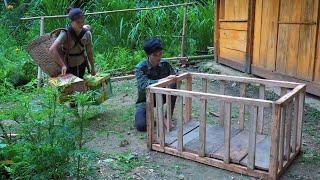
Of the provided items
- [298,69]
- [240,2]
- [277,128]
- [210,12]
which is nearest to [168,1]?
[210,12]

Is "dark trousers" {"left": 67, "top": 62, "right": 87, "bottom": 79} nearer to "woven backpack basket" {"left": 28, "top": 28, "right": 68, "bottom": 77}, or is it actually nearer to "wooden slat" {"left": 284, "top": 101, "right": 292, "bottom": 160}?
"woven backpack basket" {"left": 28, "top": 28, "right": 68, "bottom": 77}

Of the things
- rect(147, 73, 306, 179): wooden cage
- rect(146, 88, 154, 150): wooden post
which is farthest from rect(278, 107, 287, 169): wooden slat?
rect(146, 88, 154, 150): wooden post

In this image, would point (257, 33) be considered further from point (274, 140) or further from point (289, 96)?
point (274, 140)

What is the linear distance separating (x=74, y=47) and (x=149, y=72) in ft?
4.21

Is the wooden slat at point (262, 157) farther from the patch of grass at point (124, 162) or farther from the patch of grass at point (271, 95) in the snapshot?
the patch of grass at point (271, 95)

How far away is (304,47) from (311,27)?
337mm

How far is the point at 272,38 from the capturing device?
22.1ft

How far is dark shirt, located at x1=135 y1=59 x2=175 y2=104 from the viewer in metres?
4.57

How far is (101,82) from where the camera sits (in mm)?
5301

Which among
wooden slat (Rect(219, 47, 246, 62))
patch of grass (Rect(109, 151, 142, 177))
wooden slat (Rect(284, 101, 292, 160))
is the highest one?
wooden slat (Rect(219, 47, 246, 62))

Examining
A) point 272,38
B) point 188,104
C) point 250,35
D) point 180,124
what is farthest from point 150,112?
point 250,35

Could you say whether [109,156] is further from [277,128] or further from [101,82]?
[277,128]

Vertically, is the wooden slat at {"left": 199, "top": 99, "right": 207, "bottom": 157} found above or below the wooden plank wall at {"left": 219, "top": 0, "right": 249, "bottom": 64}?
below

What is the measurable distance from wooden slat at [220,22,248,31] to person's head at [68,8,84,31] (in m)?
3.70
